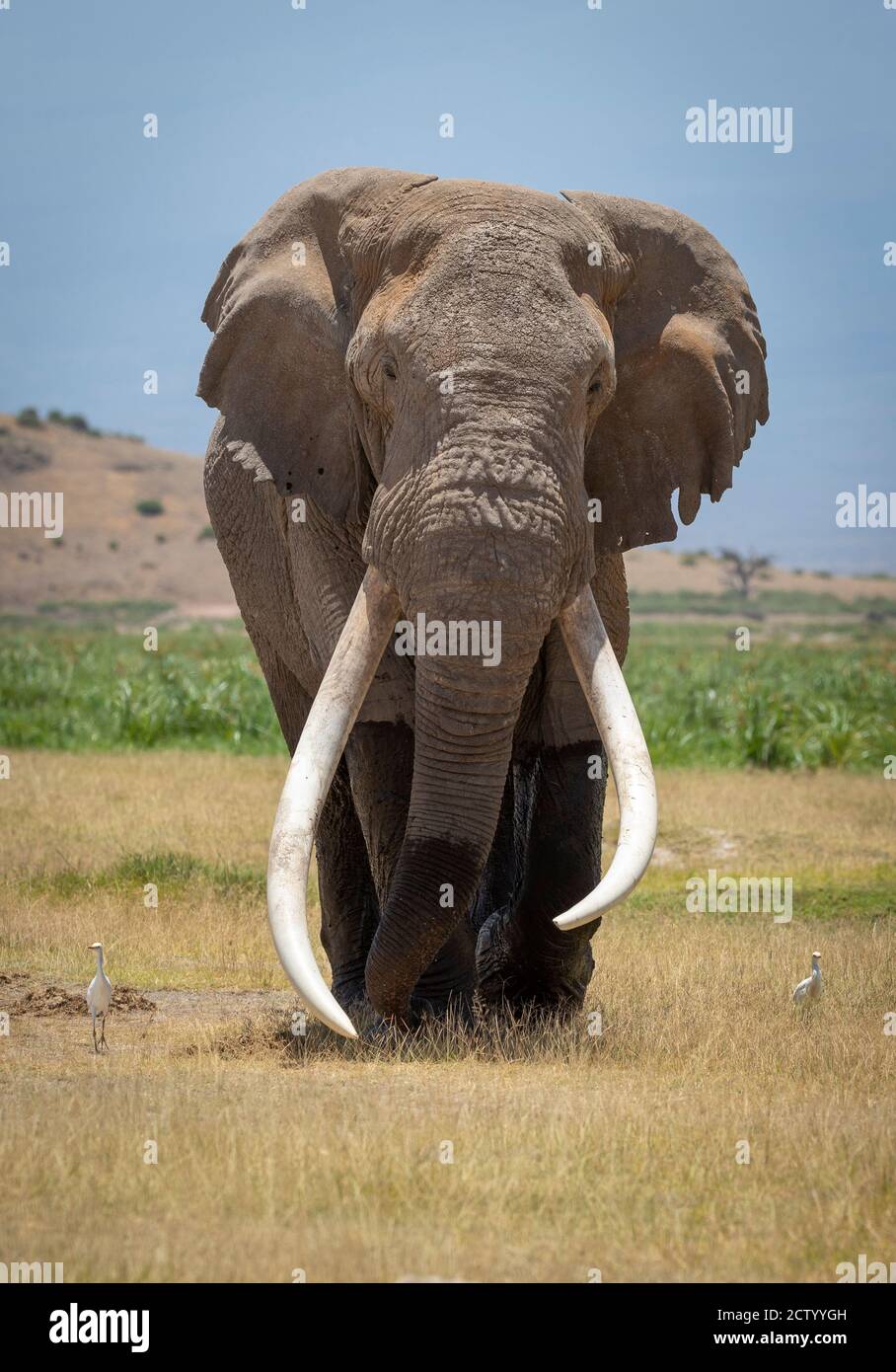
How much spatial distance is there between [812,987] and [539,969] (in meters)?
1.40

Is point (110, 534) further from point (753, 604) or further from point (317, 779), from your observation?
point (317, 779)

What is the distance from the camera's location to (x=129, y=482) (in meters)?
110

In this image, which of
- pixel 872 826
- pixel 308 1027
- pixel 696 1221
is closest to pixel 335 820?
pixel 308 1027

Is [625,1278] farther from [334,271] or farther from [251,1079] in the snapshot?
[334,271]

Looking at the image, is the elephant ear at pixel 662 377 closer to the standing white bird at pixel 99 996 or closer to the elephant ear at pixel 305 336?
the elephant ear at pixel 305 336

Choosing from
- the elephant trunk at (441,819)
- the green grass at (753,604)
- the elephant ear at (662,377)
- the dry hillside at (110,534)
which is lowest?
the green grass at (753,604)

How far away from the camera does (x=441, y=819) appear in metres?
7.73

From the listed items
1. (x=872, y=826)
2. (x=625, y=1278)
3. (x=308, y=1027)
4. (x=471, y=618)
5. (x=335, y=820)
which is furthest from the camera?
(x=872, y=826)

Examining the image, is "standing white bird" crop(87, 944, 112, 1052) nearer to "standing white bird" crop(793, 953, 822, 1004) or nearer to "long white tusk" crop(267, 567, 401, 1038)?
"long white tusk" crop(267, 567, 401, 1038)

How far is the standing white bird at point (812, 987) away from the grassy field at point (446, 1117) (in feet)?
0.36

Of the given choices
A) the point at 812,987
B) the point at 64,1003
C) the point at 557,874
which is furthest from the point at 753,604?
the point at 557,874

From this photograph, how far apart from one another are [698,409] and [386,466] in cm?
201

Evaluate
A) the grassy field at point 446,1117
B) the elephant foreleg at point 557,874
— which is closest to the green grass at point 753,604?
the grassy field at point 446,1117

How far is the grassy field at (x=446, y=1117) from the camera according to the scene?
5637 millimetres
